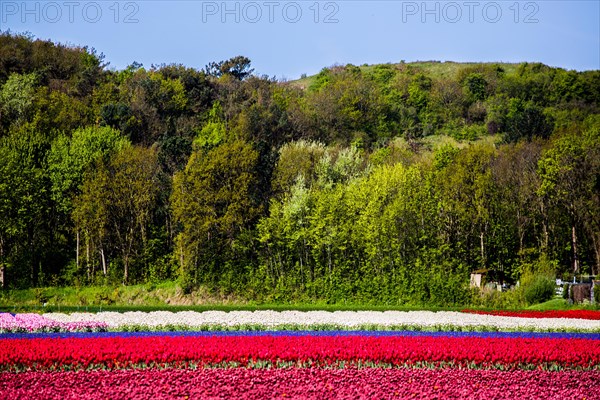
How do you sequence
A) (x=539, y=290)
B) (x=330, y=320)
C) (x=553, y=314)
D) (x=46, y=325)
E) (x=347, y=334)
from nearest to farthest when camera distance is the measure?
1. (x=347, y=334)
2. (x=46, y=325)
3. (x=330, y=320)
4. (x=553, y=314)
5. (x=539, y=290)

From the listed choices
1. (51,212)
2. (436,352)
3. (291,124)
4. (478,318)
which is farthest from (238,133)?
(436,352)

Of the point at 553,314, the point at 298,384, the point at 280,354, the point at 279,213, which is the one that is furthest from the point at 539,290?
→ the point at 298,384

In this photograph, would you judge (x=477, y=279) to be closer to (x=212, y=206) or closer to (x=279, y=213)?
(x=279, y=213)

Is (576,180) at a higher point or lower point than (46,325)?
higher

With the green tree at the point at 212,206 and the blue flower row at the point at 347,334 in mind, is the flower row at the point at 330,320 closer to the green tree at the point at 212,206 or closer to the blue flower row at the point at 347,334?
the blue flower row at the point at 347,334

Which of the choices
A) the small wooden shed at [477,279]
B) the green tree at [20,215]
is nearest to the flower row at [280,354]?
the small wooden shed at [477,279]

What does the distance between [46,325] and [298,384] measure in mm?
14216

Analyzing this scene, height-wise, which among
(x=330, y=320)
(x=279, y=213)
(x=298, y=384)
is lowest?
(x=298, y=384)

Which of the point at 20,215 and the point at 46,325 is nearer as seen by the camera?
the point at 46,325

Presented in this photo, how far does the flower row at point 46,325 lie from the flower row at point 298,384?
34.1 ft

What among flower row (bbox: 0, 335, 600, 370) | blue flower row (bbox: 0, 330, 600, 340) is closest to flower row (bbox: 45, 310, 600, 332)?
blue flower row (bbox: 0, 330, 600, 340)

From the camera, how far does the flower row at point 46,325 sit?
28.2 meters

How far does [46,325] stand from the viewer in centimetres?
2855

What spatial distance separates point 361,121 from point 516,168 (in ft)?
128
